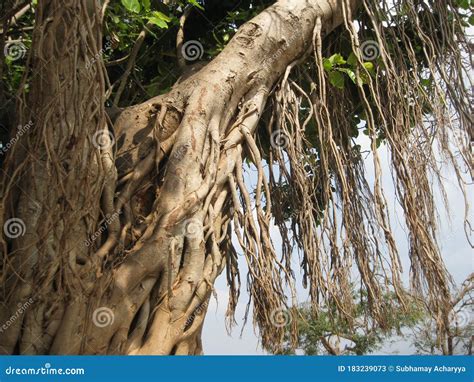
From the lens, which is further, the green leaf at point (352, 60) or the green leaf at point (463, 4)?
the green leaf at point (463, 4)

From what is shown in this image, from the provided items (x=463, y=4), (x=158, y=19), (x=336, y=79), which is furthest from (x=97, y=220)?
(x=463, y=4)

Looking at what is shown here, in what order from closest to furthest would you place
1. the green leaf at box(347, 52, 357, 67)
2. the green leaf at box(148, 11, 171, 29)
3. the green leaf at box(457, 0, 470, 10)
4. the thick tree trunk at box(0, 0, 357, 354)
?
the thick tree trunk at box(0, 0, 357, 354) → the green leaf at box(148, 11, 171, 29) → the green leaf at box(347, 52, 357, 67) → the green leaf at box(457, 0, 470, 10)

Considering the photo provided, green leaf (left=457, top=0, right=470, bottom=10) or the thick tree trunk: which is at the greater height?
the thick tree trunk

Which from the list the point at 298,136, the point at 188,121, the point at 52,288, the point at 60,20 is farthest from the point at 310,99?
the point at 52,288

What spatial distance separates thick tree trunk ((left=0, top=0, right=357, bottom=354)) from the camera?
2.64 meters

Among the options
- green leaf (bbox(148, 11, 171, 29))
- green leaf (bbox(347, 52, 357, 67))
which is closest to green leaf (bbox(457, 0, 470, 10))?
green leaf (bbox(347, 52, 357, 67))

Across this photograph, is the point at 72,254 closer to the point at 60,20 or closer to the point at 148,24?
the point at 60,20

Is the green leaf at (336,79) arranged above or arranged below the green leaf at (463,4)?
A: above

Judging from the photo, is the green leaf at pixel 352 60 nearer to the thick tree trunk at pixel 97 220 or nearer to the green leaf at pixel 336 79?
the green leaf at pixel 336 79

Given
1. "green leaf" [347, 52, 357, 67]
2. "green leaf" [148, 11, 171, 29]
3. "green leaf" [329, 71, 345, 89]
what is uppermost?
"green leaf" [148, 11, 171, 29]

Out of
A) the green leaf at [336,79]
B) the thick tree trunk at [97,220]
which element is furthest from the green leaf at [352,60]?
the thick tree trunk at [97,220]

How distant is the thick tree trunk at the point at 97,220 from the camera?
8.67 feet

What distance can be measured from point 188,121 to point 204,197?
1.30 ft

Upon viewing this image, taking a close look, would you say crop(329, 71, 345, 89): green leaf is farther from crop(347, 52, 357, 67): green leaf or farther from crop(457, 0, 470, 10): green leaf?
crop(457, 0, 470, 10): green leaf
